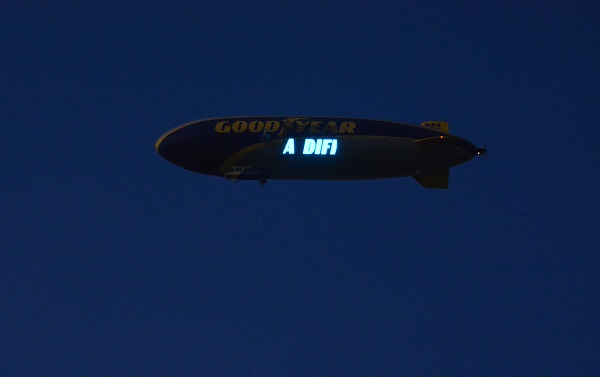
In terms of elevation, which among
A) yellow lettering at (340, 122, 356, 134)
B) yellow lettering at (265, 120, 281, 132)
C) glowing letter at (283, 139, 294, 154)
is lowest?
glowing letter at (283, 139, 294, 154)

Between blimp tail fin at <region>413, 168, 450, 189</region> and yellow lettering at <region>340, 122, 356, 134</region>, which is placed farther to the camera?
blimp tail fin at <region>413, 168, 450, 189</region>

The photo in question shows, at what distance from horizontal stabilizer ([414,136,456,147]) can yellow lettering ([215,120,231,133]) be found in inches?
267

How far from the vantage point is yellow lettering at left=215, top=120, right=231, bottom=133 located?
119 feet

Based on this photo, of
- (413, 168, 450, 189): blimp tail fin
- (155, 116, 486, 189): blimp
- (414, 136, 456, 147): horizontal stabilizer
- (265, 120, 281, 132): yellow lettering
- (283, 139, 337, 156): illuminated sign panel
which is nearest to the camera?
(283, 139, 337, 156): illuminated sign panel

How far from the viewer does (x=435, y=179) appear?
127 feet

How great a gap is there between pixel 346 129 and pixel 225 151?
173 inches

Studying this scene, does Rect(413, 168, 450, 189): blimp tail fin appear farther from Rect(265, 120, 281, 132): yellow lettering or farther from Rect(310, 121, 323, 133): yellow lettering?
Rect(265, 120, 281, 132): yellow lettering

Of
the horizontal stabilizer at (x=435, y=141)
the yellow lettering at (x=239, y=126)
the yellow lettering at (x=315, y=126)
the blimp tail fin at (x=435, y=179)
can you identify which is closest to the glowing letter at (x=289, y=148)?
the yellow lettering at (x=315, y=126)

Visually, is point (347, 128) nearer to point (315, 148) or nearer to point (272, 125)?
point (315, 148)

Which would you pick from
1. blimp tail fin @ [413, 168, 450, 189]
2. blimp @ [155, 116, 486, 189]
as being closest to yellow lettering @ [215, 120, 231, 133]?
blimp @ [155, 116, 486, 189]

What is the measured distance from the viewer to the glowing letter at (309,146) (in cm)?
3594

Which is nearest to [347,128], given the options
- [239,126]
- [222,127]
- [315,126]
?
[315,126]

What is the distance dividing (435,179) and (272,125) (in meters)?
6.88

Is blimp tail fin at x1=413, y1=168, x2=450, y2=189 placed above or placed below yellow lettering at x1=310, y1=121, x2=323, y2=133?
below
